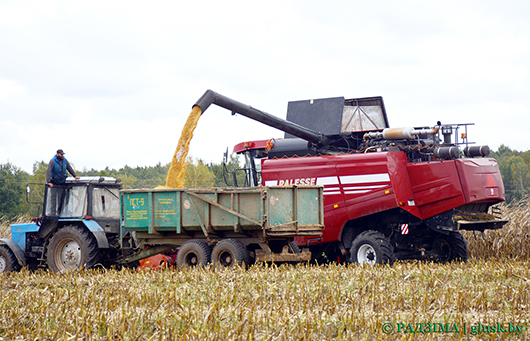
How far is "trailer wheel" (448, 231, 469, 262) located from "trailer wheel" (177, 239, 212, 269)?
15.2ft

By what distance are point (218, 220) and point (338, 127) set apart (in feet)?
13.0

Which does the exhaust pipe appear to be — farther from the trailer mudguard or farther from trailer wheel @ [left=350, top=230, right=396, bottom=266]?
the trailer mudguard

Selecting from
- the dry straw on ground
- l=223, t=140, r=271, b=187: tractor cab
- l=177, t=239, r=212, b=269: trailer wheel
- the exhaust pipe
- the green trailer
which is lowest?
the dry straw on ground

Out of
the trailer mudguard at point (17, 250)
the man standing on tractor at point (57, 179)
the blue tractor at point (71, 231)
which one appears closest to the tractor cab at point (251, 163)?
the blue tractor at point (71, 231)

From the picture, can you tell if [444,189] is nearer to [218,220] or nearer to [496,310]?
[218,220]

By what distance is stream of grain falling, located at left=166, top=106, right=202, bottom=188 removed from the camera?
35.7 ft

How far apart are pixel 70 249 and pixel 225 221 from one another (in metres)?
3.13

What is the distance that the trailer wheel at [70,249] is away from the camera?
10.4m

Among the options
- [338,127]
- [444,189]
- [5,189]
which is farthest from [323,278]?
[5,189]

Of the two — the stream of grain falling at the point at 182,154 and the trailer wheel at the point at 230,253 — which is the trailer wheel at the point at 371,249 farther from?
the stream of grain falling at the point at 182,154

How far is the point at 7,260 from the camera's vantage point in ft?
35.7

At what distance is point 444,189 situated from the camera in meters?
10.2

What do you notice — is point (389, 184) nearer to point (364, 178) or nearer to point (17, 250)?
point (364, 178)

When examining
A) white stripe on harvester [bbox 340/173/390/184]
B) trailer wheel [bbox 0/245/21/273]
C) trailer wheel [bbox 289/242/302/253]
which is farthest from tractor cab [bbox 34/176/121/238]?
white stripe on harvester [bbox 340/173/390/184]
